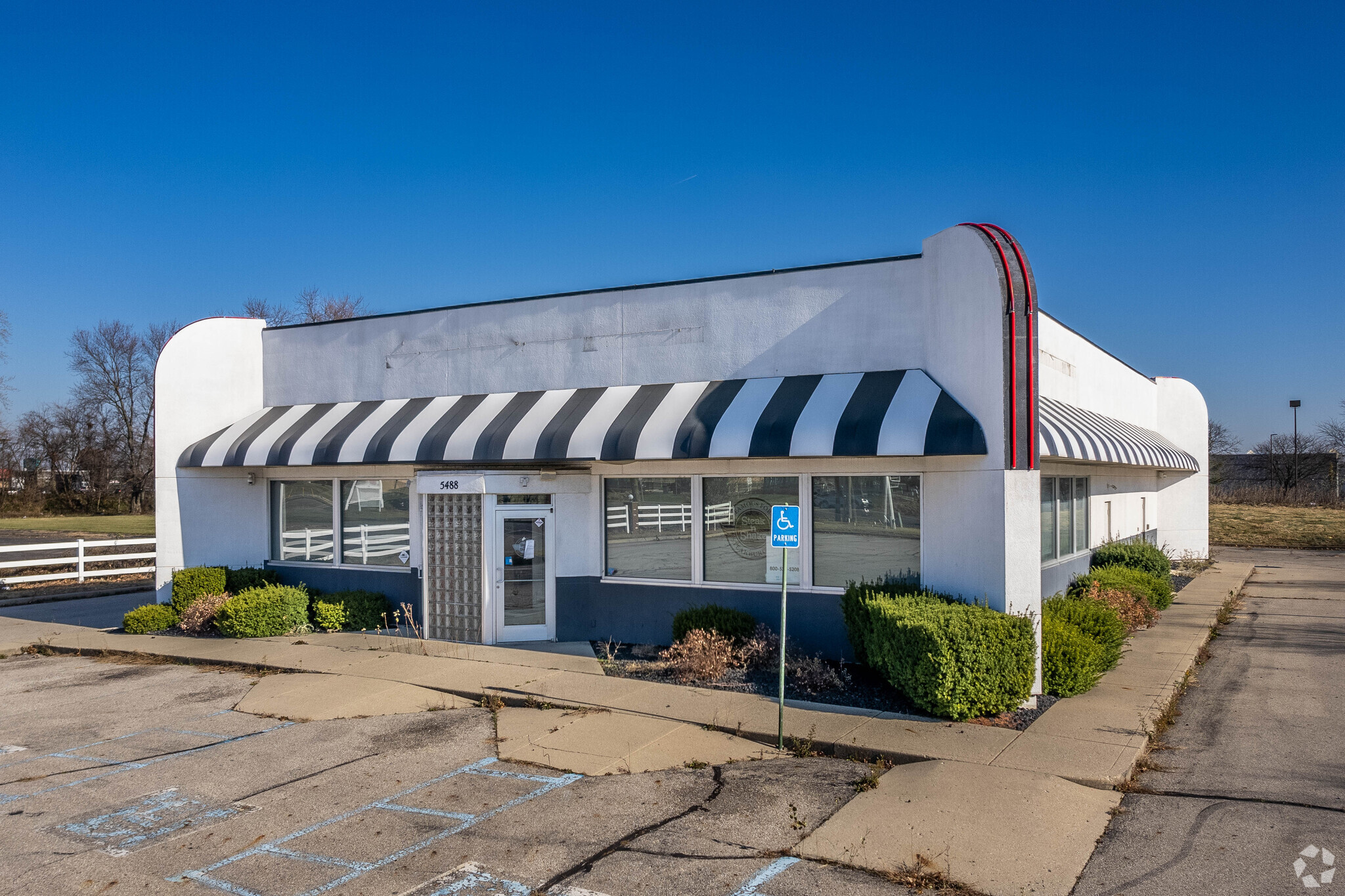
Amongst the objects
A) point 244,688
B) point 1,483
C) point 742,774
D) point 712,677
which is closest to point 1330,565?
point 712,677

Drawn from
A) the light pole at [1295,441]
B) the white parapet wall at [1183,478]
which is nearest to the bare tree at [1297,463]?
the light pole at [1295,441]

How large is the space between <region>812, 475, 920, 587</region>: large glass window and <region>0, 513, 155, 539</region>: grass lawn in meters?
36.2

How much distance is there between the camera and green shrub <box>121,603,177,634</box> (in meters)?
14.6

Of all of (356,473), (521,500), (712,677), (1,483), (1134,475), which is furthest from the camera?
(1,483)

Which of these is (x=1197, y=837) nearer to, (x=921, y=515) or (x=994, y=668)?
(x=994, y=668)

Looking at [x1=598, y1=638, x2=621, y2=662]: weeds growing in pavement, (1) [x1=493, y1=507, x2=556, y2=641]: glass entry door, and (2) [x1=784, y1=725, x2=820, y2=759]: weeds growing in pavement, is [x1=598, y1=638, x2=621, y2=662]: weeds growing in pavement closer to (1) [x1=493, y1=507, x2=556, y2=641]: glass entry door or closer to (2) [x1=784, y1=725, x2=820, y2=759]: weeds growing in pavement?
(1) [x1=493, y1=507, x2=556, y2=641]: glass entry door

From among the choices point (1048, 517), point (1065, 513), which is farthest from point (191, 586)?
point (1065, 513)

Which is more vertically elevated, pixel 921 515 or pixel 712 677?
pixel 921 515

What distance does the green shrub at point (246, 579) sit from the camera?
49.7 ft

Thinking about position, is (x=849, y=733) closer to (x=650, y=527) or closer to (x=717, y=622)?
(x=717, y=622)

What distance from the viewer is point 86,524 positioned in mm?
46750

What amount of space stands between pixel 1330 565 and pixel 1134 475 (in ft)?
28.9

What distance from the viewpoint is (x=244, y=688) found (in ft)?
36.2

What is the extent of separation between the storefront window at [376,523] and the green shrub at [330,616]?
1096 mm
